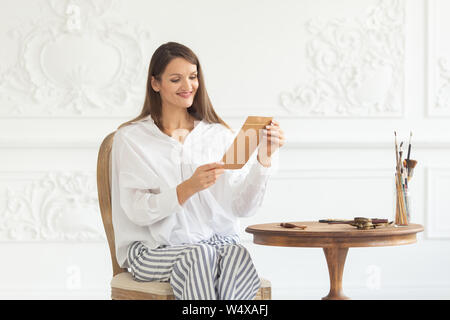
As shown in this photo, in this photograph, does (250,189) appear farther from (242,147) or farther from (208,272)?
(208,272)

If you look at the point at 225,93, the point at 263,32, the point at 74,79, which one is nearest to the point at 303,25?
the point at 263,32

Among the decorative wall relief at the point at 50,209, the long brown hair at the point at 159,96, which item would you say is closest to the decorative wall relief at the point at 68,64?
the decorative wall relief at the point at 50,209

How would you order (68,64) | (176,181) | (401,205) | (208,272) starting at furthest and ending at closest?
(68,64) → (401,205) → (176,181) → (208,272)

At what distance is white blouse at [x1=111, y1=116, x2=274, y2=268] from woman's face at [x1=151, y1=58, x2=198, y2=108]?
0.11 meters

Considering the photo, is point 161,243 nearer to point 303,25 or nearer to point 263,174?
point 263,174

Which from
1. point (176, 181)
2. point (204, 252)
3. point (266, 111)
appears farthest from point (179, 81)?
point (266, 111)

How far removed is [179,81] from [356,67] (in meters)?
1.64

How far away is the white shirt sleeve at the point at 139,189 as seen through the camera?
6.41 ft

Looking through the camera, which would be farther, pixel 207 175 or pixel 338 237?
pixel 338 237

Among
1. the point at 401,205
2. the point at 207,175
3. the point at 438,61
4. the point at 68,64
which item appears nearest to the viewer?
the point at 207,175

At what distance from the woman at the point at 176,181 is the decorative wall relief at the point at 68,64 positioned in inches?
50.4

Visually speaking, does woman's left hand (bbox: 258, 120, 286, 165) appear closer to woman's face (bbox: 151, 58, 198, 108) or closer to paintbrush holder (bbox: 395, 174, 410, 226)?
woman's face (bbox: 151, 58, 198, 108)

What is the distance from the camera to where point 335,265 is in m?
2.56

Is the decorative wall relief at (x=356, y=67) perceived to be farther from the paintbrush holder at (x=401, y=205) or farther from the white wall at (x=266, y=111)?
the paintbrush holder at (x=401, y=205)
